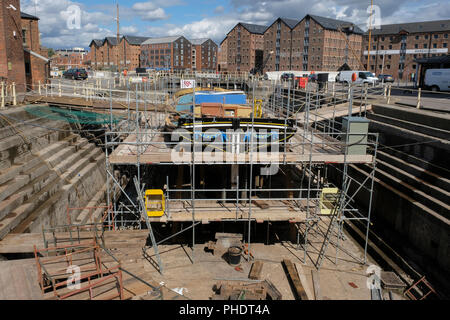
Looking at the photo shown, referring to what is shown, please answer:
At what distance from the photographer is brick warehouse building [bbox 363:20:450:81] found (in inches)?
2810

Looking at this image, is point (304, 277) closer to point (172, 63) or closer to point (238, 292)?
point (238, 292)

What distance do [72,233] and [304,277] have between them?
24.7ft

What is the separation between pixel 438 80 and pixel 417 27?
52.3m

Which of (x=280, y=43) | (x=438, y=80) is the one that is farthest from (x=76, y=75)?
(x=280, y=43)

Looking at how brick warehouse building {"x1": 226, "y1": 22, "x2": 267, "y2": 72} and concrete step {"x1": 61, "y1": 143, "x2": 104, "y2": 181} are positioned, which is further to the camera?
brick warehouse building {"x1": 226, "y1": 22, "x2": 267, "y2": 72}

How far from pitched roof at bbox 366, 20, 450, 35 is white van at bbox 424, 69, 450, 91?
161 feet

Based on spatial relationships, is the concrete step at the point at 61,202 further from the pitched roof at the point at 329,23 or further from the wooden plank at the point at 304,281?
the pitched roof at the point at 329,23

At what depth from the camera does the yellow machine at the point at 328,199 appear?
505 inches

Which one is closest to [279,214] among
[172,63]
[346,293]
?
[346,293]

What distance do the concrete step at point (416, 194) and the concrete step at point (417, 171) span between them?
52 centimetres

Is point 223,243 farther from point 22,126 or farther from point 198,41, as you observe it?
point 198,41

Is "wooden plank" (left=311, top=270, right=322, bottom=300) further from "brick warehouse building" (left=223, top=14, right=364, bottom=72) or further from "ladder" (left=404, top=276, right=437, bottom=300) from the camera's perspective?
"brick warehouse building" (left=223, top=14, right=364, bottom=72)

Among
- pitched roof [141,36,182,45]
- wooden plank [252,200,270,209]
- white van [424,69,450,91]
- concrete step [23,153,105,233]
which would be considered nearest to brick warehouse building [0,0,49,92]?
concrete step [23,153,105,233]

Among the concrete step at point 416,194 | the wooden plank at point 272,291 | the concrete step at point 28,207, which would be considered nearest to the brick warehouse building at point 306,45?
the concrete step at point 416,194
